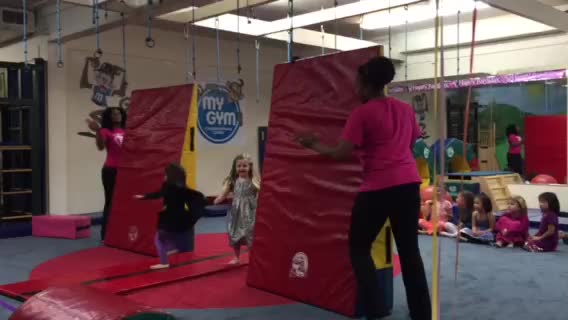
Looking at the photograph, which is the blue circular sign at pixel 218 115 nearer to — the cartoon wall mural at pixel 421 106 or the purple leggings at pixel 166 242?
the cartoon wall mural at pixel 421 106

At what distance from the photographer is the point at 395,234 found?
3127 millimetres

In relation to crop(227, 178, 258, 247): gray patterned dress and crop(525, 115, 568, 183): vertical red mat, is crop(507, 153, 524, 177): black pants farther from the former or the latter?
crop(227, 178, 258, 247): gray patterned dress

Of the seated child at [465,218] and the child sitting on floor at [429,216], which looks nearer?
the seated child at [465,218]

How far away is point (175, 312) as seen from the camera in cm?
388

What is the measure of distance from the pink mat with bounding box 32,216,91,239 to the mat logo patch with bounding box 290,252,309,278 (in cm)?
390

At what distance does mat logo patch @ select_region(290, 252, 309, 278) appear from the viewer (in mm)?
4074

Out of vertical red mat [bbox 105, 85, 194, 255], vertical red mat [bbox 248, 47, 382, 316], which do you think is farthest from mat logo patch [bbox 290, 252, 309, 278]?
vertical red mat [bbox 105, 85, 194, 255]

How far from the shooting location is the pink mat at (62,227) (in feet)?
23.3

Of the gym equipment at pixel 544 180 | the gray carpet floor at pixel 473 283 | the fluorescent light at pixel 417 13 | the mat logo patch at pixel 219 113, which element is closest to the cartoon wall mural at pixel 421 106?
the fluorescent light at pixel 417 13

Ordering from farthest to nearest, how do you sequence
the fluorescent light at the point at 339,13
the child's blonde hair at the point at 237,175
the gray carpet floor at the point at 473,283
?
the fluorescent light at the point at 339,13
the child's blonde hair at the point at 237,175
the gray carpet floor at the point at 473,283

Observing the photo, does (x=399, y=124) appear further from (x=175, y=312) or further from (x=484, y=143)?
(x=484, y=143)

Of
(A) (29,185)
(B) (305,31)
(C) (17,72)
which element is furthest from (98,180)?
(B) (305,31)

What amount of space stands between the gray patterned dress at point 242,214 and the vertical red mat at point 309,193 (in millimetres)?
594

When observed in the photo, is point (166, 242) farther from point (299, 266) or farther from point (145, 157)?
point (299, 266)
